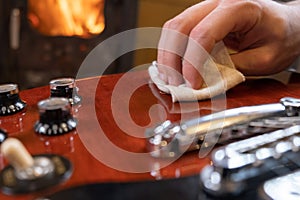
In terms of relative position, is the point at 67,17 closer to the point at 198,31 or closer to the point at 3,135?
the point at 198,31

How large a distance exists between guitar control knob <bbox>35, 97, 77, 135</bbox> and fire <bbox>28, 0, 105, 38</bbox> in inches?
51.4

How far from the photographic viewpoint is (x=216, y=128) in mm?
478

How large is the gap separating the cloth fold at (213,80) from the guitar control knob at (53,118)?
17cm

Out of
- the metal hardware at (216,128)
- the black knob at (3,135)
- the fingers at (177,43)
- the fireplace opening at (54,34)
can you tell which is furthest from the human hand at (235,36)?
the fireplace opening at (54,34)

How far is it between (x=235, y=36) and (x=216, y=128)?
259 mm

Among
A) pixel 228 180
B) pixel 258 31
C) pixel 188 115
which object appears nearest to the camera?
pixel 228 180

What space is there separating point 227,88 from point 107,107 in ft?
0.55

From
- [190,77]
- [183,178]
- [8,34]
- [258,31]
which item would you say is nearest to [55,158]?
[183,178]

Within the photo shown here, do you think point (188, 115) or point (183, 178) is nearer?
point (183, 178)

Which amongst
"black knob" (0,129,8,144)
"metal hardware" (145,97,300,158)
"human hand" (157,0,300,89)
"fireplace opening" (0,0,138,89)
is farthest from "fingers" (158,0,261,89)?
"fireplace opening" (0,0,138,89)

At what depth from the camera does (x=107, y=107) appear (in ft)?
1.93

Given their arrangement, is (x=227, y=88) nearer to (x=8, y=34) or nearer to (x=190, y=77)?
(x=190, y=77)

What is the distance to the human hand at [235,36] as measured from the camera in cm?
62

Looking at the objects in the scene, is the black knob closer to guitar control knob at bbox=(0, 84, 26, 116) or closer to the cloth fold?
guitar control knob at bbox=(0, 84, 26, 116)
